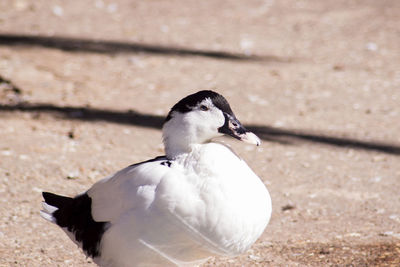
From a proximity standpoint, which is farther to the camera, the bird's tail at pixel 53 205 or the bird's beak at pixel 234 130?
the bird's tail at pixel 53 205

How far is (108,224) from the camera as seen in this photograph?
355cm

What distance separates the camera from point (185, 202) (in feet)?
10.8

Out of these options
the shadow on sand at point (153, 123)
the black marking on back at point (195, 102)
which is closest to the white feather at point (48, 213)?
the black marking on back at point (195, 102)

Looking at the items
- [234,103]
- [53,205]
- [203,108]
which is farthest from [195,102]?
[234,103]

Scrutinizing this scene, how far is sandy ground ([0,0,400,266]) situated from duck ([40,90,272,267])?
0.82 metres

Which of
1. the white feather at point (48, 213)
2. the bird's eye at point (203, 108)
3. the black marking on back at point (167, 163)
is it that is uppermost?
the bird's eye at point (203, 108)

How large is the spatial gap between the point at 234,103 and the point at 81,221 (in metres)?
3.77

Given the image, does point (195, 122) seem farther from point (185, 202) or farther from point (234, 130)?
point (185, 202)

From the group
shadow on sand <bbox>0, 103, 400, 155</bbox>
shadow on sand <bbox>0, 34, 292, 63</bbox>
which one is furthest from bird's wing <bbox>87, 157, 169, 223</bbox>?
shadow on sand <bbox>0, 34, 292, 63</bbox>

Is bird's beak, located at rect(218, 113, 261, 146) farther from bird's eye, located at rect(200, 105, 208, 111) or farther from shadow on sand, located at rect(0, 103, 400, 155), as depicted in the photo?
shadow on sand, located at rect(0, 103, 400, 155)

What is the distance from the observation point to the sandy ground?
4.70 m

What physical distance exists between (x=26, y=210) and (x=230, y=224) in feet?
6.67

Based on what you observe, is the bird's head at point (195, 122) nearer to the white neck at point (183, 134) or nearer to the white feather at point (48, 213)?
the white neck at point (183, 134)

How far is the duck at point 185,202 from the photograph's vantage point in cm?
331
